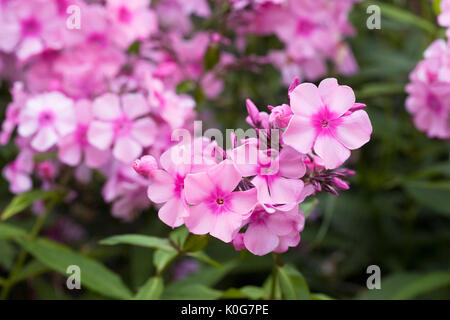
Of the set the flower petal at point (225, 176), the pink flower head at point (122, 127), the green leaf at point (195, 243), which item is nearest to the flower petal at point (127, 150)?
the pink flower head at point (122, 127)

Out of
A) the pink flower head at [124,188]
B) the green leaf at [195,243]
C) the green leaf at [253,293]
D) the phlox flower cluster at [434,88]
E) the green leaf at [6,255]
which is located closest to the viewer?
the green leaf at [195,243]

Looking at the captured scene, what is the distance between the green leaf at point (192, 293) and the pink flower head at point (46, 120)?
394mm

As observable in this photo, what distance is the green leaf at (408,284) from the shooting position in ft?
4.07

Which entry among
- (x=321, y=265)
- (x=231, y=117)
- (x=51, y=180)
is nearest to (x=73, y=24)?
(x=51, y=180)

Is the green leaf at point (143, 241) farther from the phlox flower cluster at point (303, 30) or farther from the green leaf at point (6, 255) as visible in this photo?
the phlox flower cluster at point (303, 30)

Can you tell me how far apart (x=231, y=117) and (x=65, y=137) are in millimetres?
544

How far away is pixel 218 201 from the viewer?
0.79 meters

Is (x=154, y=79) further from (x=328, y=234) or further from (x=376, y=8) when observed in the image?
(x=328, y=234)

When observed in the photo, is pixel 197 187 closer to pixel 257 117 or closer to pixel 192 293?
pixel 257 117

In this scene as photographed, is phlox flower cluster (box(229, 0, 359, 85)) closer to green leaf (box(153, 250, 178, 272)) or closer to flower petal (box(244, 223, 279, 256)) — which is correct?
green leaf (box(153, 250, 178, 272))

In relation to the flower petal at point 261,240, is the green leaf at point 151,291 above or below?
below

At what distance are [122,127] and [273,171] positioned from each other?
50 centimetres

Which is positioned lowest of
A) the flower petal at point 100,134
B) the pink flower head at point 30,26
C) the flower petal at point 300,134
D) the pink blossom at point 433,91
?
the flower petal at point 300,134
